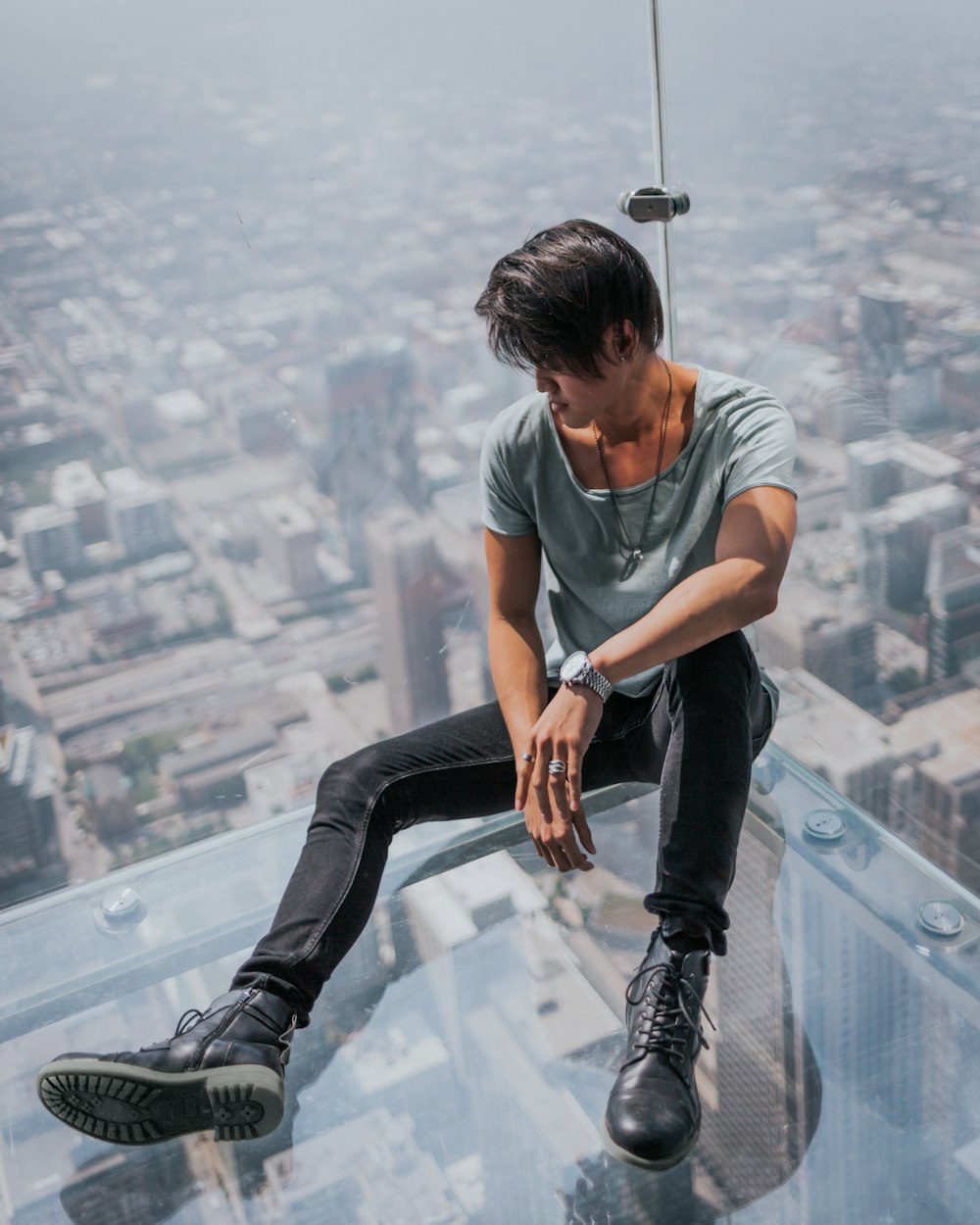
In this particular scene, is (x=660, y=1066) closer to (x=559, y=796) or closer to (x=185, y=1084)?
(x=559, y=796)

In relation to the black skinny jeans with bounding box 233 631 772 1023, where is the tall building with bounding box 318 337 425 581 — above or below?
above

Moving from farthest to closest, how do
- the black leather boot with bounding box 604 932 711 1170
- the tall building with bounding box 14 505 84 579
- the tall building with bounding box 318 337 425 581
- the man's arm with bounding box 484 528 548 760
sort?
→ the tall building with bounding box 318 337 425 581 → the tall building with bounding box 14 505 84 579 → the man's arm with bounding box 484 528 548 760 → the black leather boot with bounding box 604 932 711 1170

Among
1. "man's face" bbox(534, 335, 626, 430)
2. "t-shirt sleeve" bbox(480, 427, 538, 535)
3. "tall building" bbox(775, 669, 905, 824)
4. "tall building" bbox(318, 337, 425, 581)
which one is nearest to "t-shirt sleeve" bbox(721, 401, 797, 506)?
"man's face" bbox(534, 335, 626, 430)

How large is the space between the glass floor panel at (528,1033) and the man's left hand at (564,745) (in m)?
0.32

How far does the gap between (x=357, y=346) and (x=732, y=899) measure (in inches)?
45.7

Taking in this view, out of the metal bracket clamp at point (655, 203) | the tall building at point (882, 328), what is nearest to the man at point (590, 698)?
the tall building at point (882, 328)

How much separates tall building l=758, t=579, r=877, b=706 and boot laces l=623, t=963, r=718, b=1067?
858 millimetres

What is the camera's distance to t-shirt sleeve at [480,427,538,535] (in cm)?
161

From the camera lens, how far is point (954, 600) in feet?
5.92

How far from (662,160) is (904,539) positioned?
0.78 meters

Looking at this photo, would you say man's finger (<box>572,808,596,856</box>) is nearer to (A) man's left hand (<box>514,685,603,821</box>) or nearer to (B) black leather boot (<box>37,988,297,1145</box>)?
(A) man's left hand (<box>514,685,603,821</box>)

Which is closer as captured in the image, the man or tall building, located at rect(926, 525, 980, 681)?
the man

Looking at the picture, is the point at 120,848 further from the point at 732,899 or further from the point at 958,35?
the point at 958,35

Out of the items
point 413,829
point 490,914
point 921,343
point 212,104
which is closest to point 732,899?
point 490,914
